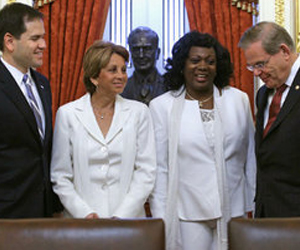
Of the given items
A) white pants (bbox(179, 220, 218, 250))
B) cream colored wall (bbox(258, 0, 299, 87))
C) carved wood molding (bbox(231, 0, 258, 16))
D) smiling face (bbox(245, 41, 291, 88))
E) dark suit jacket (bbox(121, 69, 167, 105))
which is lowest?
white pants (bbox(179, 220, 218, 250))

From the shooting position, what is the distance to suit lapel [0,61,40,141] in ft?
8.30

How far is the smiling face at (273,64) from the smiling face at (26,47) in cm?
113

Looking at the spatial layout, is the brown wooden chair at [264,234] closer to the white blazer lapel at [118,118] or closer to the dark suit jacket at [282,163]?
the dark suit jacket at [282,163]

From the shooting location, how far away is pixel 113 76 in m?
2.69

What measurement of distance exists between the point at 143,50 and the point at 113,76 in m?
1.83

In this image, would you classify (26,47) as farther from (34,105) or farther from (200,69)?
(200,69)

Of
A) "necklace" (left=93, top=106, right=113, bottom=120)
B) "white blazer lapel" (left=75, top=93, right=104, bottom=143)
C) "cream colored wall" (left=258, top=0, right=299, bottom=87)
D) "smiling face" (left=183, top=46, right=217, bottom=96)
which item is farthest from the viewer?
"cream colored wall" (left=258, top=0, right=299, bottom=87)

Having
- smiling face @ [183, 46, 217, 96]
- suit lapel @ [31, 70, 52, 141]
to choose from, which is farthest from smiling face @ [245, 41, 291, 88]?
suit lapel @ [31, 70, 52, 141]

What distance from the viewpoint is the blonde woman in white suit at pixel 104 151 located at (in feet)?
8.54

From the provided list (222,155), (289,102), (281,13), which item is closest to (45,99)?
(222,155)

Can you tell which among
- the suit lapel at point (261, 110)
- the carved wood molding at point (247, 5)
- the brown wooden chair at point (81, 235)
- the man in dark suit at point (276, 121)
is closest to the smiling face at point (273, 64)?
the man in dark suit at point (276, 121)

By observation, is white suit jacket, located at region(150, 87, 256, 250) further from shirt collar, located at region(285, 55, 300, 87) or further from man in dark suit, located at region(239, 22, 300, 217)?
shirt collar, located at region(285, 55, 300, 87)

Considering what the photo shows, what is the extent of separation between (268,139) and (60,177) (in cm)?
107

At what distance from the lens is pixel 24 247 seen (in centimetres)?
157
